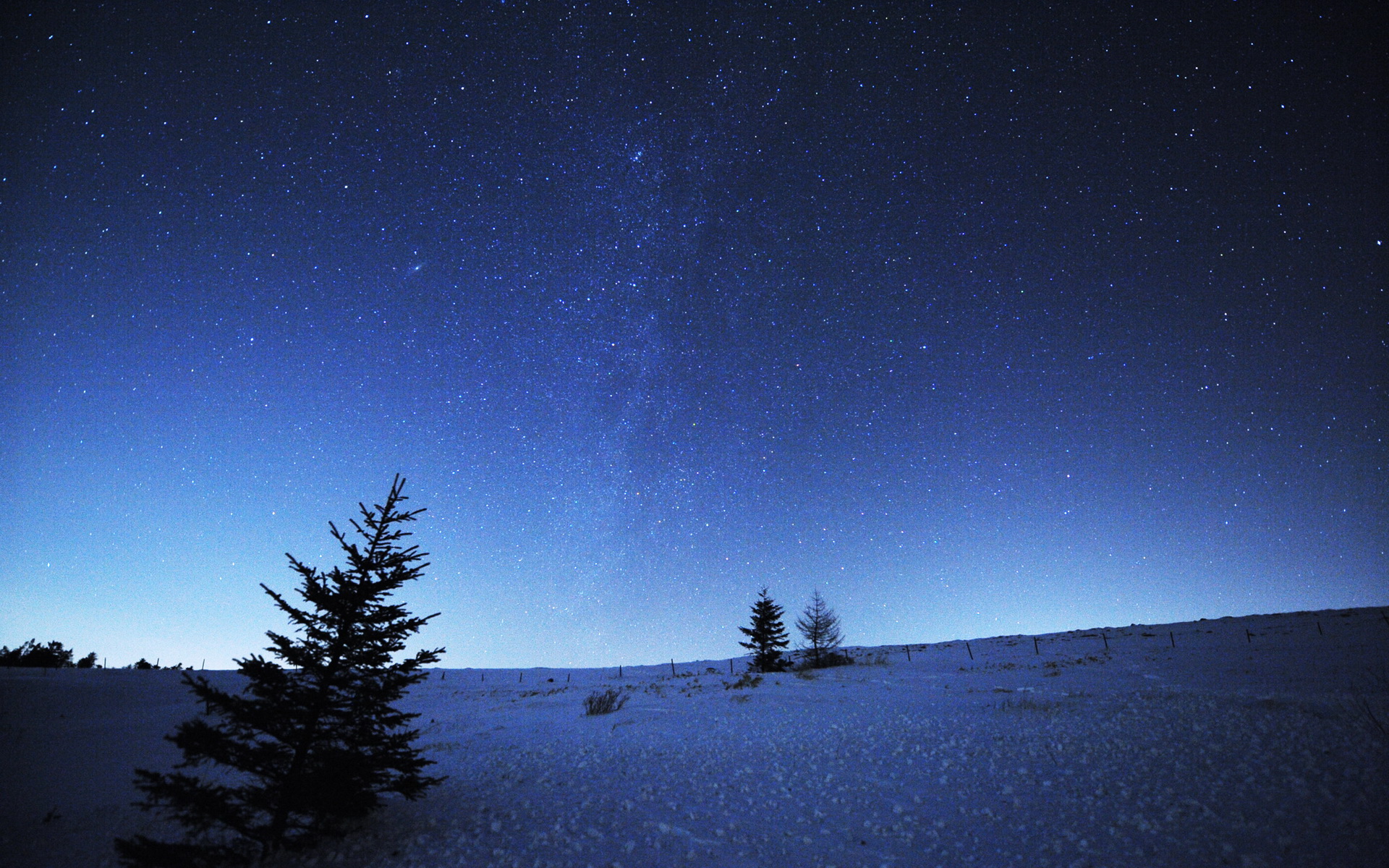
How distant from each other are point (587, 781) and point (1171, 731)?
14471 mm

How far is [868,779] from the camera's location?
12914 millimetres

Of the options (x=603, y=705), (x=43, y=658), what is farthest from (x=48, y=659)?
(x=603, y=705)

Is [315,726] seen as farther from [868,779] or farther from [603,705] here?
[603,705]

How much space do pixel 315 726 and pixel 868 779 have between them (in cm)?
1112

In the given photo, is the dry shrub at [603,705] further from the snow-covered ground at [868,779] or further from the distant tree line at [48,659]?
the distant tree line at [48,659]

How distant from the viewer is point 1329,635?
108 ft

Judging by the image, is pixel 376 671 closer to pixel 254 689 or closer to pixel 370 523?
pixel 254 689

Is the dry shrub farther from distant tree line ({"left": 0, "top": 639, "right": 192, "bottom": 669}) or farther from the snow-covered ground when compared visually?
distant tree line ({"left": 0, "top": 639, "right": 192, "bottom": 669})

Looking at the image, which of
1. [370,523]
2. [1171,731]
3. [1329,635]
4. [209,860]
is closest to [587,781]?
[209,860]

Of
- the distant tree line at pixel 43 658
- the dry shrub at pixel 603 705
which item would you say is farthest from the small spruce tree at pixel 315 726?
A: the distant tree line at pixel 43 658

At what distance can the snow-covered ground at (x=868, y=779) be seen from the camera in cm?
936

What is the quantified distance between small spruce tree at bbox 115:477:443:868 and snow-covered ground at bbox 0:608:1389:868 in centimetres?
101

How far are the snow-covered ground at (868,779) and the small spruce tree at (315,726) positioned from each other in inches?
39.6

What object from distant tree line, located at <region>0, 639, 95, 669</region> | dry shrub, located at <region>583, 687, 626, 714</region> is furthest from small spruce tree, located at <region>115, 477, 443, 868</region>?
distant tree line, located at <region>0, 639, 95, 669</region>
